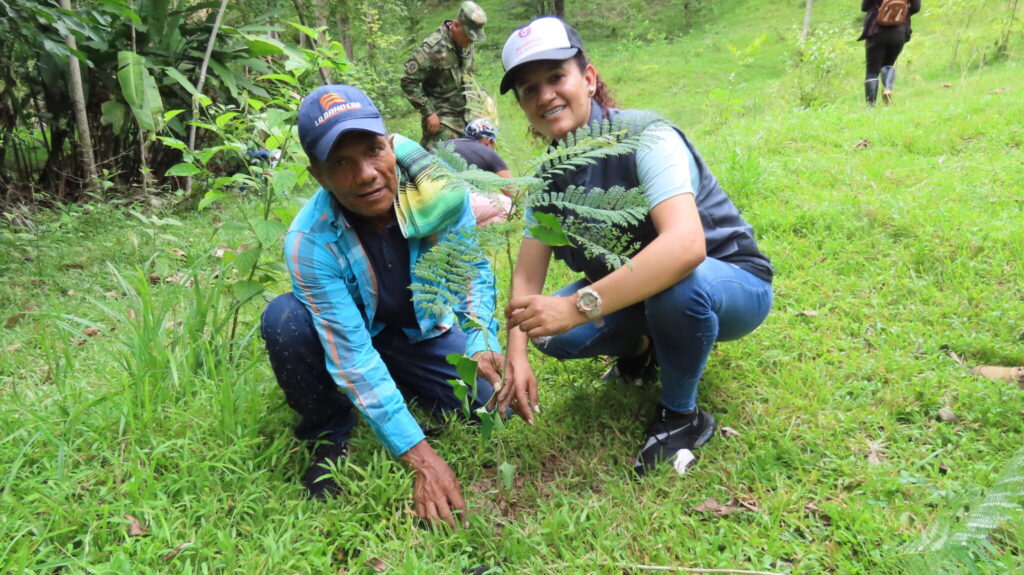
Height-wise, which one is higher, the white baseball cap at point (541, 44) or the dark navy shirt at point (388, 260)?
the white baseball cap at point (541, 44)

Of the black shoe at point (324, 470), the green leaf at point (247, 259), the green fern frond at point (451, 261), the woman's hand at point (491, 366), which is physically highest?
the green fern frond at point (451, 261)

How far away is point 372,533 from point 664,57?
520 inches

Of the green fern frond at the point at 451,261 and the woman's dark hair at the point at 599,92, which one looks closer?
the green fern frond at the point at 451,261

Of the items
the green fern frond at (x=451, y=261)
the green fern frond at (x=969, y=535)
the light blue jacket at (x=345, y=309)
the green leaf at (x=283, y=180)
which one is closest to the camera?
the green fern frond at (x=969, y=535)

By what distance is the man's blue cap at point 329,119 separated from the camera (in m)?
1.58

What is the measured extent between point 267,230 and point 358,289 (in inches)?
16.5

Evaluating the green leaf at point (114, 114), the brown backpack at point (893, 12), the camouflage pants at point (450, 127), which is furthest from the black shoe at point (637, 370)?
the brown backpack at point (893, 12)

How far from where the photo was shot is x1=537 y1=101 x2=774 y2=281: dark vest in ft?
5.50

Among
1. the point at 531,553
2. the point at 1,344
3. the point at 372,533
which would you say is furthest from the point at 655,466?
the point at 1,344

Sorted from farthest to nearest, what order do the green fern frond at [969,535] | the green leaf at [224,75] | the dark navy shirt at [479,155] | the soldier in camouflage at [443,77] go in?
the green leaf at [224,75] < the soldier in camouflage at [443,77] < the dark navy shirt at [479,155] < the green fern frond at [969,535]

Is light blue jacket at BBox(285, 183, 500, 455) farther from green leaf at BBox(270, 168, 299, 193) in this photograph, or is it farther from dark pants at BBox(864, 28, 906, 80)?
dark pants at BBox(864, 28, 906, 80)

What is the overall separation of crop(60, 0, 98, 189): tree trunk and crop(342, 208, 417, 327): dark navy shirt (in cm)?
395

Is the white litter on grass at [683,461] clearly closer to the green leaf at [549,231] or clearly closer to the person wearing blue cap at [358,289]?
the person wearing blue cap at [358,289]

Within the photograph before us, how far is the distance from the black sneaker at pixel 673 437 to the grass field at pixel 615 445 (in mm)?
50
